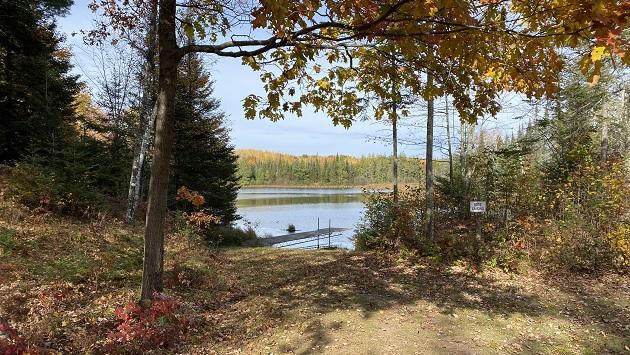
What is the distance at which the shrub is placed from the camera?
457cm

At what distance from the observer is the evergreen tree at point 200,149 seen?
1694 cm

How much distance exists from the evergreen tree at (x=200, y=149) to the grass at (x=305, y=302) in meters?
7.41

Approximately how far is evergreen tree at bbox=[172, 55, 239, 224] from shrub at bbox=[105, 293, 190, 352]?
12.2 meters

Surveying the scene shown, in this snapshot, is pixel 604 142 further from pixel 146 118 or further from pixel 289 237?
pixel 289 237

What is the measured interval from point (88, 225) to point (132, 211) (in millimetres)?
2349

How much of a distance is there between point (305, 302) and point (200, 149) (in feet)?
39.6

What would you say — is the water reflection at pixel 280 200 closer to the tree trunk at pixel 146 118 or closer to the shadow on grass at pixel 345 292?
the tree trunk at pixel 146 118

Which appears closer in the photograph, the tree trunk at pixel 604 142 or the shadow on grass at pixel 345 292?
the shadow on grass at pixel 345 292

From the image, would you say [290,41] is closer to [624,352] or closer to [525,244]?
[624,352]

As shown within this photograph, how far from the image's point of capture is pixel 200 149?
17359 millimetres

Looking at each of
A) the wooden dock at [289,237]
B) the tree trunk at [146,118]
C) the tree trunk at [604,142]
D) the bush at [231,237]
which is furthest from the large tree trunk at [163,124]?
the wooden dock at [289,237]

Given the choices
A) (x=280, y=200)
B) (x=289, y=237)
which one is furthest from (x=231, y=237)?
(x=280, y=200)

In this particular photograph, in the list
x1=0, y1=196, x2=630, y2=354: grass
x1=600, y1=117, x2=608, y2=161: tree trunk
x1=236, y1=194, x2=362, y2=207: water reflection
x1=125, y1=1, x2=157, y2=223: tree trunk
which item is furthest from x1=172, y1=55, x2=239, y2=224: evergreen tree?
x1=236, y1=194, x2=362, y2=207: water reflection

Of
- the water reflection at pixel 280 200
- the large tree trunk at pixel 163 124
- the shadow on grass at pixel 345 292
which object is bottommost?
the water reflection at pixel 280 200
